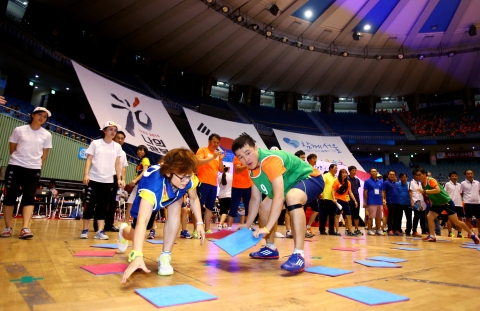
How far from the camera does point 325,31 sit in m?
17.1

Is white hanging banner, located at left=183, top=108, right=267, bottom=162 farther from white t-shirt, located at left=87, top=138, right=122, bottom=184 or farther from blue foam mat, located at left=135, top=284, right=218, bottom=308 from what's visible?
blue foam mat, located at left=135, top=284, right=218, bottom=308

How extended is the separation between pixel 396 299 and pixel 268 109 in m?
22.0

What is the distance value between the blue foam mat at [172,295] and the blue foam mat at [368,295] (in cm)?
65

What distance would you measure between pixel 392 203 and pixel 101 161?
21.5 feet

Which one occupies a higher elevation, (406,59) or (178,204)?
(406,59)

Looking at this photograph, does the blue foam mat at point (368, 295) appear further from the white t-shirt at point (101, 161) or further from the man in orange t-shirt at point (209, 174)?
the white t-shirt at point (101, 161)

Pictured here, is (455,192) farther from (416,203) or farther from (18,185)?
(18,185)

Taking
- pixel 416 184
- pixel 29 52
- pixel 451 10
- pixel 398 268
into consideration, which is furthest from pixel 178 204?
pixel 451 10

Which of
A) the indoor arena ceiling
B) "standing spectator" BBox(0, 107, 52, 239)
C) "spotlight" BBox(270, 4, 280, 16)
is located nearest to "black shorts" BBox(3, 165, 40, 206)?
"standing spectator" BBox(0, 107, 52, 239)

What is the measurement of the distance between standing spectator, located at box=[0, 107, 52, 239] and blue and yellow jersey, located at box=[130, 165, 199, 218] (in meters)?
2.05

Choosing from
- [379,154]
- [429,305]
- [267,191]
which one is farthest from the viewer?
[379,154]

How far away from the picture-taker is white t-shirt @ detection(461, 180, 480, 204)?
6.23m

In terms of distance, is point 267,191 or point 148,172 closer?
point 148,172

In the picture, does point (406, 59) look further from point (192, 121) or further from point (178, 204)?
point (178, 204)
